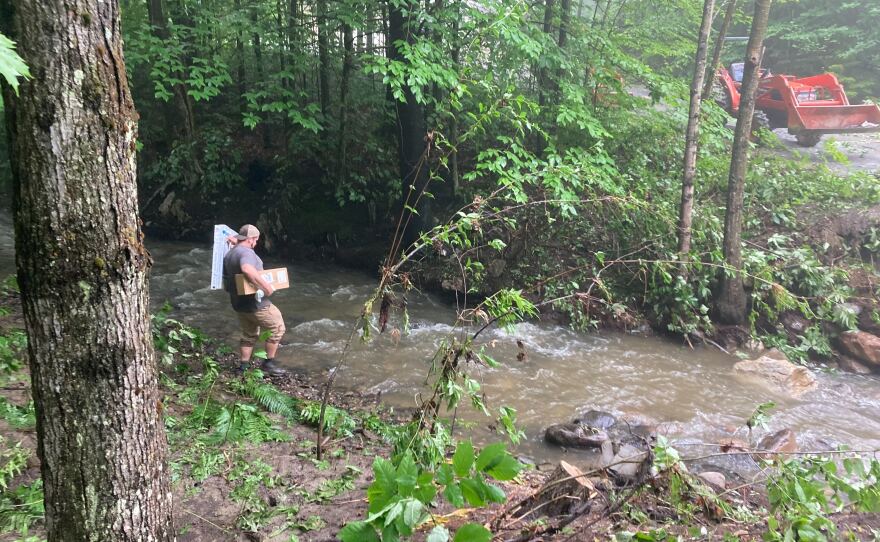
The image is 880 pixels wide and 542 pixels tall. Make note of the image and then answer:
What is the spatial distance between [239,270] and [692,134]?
7.63 metres

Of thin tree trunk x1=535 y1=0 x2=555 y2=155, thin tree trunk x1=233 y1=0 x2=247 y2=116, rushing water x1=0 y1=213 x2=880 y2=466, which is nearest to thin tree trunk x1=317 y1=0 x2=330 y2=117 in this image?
thin tree trunk x1=233 y1=0 x2=247 y2=116

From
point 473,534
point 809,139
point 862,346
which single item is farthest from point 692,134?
point 473,534

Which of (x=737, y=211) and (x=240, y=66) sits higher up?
(x=240, y=66)

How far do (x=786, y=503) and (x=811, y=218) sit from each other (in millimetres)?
9977

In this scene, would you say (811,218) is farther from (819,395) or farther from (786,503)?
(786,503)

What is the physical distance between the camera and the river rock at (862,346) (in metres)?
8.80

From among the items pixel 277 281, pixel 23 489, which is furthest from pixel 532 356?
pixel 23 489

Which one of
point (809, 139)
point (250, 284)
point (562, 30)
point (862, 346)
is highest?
point (562, 30)

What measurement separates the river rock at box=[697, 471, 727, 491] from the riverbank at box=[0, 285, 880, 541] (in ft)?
0.28

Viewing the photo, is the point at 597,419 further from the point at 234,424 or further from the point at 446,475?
the point at 446,475

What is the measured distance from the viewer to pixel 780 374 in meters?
8.23

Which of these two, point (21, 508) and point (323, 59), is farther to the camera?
point (323, 59)

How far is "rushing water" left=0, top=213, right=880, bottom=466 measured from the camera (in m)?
6.94

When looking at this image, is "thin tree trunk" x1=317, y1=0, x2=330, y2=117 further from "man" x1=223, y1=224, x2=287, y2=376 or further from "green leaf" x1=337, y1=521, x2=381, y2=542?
"green leaf" x1=337, y1=521, x2=381, y2=542
